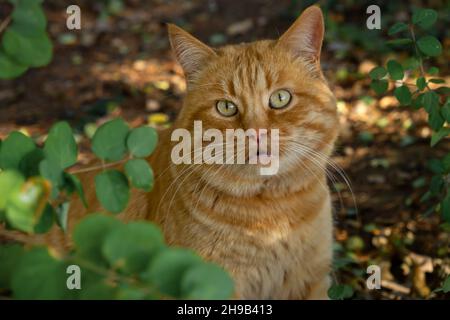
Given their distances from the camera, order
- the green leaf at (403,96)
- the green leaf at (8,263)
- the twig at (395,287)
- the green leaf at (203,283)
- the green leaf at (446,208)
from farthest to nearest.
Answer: the twig at (395,287) → the green leaf at (403,96) → the green leaf at (446,208) → the green leaf at (8,263) → the green leaf at (203,283)

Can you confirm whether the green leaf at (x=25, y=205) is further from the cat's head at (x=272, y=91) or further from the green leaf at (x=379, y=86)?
the green leaf at (x=379, y=86)

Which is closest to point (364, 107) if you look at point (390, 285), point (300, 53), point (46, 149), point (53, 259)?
point (390, 285)

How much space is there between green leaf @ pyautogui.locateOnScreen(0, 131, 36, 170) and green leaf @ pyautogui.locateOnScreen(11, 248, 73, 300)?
343 mm

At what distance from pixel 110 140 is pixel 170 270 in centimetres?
51

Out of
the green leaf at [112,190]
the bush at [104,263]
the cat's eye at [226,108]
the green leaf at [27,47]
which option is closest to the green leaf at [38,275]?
the bush at [104,263]

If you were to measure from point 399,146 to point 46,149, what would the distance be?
119 inches

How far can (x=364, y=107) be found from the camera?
461cm

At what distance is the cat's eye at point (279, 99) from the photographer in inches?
96.1

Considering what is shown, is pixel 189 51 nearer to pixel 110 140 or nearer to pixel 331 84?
pixel 110 140

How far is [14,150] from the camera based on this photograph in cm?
150

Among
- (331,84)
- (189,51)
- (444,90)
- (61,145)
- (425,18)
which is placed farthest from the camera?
(331,84)

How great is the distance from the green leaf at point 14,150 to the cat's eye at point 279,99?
1135 millimetres

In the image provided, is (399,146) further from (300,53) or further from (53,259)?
(53,259)

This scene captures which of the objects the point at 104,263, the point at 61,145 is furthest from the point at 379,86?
the point at 104,263
